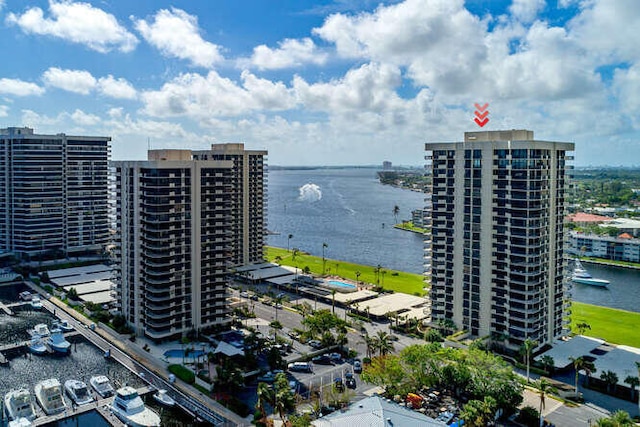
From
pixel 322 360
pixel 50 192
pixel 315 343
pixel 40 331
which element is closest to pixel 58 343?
pixel 40 331

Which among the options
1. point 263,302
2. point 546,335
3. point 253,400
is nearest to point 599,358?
point 546,335

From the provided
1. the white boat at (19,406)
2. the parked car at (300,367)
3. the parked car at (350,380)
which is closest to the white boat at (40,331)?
the white boat at (19,406)

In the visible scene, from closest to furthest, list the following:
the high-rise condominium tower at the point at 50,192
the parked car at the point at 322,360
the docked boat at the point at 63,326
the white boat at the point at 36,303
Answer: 1. the parked car at the point at 322,360
2. the docked boat at the point at 63,326
3. the white boat at the point at 36,303
4. the high-rise condominium tower at the point at 50,192

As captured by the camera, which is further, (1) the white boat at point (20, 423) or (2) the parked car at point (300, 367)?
(2) the parked car at point (300, 367)

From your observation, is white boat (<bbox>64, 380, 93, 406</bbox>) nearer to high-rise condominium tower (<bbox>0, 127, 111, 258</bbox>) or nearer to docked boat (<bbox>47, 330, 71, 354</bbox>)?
docked boat (<bbox>47, 330, 71, 354</bbox>)

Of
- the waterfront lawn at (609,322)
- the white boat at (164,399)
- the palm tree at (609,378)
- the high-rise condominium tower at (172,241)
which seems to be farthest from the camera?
the waterfront lawn at (609,322)

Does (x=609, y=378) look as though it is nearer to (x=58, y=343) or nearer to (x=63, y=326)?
(x=58, y=343)

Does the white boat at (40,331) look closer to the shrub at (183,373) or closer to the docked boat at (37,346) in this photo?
the docked boat at (37,346)
